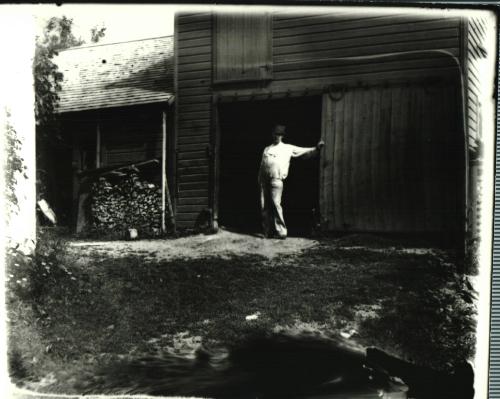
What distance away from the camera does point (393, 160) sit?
317cm

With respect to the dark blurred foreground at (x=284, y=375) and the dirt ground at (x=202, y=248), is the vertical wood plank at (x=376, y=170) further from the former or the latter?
the dark blurred foreground at (x=284, y=375)

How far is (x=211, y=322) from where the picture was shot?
3.17 meters

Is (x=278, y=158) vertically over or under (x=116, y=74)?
under

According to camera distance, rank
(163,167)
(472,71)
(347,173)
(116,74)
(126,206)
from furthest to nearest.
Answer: (116,74)
(163,167)
(126,206)
(347,173)
(472,71)

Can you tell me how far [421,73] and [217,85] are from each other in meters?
1.55

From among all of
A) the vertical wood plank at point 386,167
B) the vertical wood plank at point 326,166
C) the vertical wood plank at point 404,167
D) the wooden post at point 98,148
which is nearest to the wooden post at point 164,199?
the wooden post at point 98,148

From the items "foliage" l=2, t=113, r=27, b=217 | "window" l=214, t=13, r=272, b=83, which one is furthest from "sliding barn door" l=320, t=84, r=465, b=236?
"foliage" l=2, t=113, r=27, b=217

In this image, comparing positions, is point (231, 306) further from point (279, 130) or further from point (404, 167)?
point (404, 167)

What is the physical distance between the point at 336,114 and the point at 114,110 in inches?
68.6

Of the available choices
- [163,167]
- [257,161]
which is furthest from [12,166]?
[257,161]

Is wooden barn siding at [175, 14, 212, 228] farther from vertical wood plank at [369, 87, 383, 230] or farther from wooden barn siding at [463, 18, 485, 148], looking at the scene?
wooden barn siding at [463, 18, 485, 148]

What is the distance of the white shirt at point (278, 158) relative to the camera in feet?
10.6

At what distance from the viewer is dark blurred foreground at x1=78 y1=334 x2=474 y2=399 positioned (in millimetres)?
3018

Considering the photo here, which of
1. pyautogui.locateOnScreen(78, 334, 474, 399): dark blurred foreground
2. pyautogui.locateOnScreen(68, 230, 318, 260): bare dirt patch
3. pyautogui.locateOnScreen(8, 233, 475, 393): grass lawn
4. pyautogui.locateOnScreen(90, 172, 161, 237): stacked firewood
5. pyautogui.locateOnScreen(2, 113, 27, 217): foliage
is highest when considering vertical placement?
pyautogui.locateOnScreen(2, 113, 27, 217): foliage
